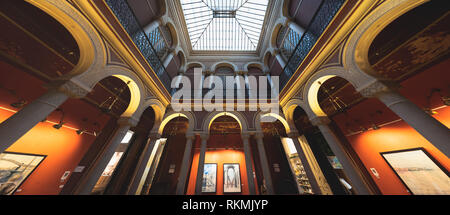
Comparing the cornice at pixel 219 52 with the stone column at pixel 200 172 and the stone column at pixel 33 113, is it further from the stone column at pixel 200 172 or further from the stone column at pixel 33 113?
the stone column at pixel 200 172

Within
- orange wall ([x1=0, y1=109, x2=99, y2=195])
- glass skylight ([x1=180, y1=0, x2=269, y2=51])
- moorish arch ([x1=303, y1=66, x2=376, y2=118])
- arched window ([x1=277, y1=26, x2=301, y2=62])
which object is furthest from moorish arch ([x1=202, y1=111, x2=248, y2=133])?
glass skylight ([x1=180, y1=0, x2=269, y2=51])

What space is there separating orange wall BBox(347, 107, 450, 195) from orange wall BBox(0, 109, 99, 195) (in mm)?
10965

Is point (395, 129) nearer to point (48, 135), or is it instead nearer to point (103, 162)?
point (103, 162)

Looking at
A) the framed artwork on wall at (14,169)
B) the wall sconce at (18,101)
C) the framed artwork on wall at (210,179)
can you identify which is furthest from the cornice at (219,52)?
the framed artwork on wall at (14,169)

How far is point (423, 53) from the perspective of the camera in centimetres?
326

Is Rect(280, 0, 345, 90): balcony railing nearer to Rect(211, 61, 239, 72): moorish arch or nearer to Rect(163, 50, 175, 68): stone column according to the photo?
Rect(211, 61, 239, 72): moorish arch

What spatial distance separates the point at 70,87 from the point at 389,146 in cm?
955

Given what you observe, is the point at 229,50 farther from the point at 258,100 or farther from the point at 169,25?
the point at 258,100

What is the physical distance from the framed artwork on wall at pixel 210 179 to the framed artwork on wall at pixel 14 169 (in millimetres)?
6344

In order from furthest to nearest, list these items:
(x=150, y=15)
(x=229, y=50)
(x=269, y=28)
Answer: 1. (x=229, y=50)
2. (x=269, y=28)
3. (x=150, y=15)

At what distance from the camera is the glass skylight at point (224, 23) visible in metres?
9.24
